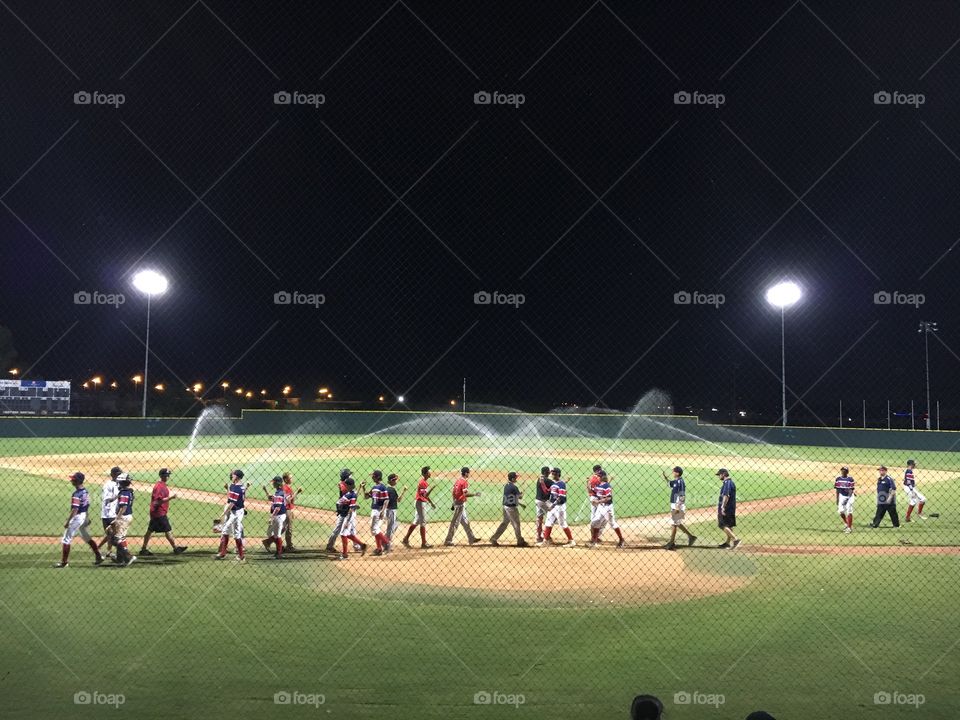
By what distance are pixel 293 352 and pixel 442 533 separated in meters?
25.5

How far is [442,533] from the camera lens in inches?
656

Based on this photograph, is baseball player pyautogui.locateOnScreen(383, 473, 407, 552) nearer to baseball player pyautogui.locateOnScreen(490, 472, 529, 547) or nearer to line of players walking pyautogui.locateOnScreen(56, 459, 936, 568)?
line of players walking pyautogui.locateOnScreen(56, 459, 936, 568)

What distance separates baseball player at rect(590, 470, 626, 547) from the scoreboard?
4802 centimetres

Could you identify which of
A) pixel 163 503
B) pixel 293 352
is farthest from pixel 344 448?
pixel 163 503

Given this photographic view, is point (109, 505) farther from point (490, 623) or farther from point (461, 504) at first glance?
point (490, 623)

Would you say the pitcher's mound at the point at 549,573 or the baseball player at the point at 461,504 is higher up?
the baseball player at the point at 461,504

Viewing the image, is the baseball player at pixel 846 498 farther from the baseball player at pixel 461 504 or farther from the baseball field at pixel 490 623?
the baseball player at pixel 461 504

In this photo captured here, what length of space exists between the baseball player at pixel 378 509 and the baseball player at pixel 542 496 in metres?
3.18

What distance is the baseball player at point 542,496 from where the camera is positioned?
15312 millimetres

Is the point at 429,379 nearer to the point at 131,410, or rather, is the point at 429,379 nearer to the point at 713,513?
the point at 713,513

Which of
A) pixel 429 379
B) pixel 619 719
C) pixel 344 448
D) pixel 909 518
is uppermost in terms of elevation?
pixel 429 379

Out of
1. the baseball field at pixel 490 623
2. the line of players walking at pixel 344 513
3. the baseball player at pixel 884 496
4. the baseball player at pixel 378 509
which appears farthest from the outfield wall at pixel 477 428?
the baseball player at pixel 378 509

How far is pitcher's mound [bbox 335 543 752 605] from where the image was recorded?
36.6 ft

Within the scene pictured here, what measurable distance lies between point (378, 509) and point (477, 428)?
3594cm
